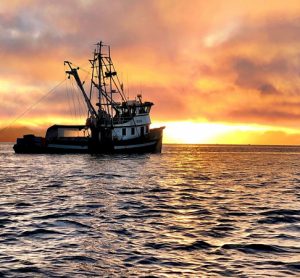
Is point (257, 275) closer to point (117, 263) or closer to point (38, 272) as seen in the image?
point (117, 263)

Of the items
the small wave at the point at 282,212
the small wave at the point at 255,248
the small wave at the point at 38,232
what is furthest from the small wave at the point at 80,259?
the small wave at the point at 282,212

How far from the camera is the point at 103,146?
75.2 m

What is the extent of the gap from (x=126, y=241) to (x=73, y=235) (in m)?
1.88

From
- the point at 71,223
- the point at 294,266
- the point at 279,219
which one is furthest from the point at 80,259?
the point at 279,219

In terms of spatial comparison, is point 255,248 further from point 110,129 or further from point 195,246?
point 110,129

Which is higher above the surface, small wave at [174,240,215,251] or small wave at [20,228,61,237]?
small wave at [20,228,61,237]

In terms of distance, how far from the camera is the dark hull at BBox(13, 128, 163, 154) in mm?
75562

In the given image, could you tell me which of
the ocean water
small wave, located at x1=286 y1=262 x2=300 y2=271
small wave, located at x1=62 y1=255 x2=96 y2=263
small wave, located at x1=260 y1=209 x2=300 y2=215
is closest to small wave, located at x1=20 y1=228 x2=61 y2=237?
the ocean water

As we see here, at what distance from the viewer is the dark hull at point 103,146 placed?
2975 inches

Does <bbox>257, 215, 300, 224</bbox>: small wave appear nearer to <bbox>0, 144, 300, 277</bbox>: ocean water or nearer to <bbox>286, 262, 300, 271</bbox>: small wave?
<bbox>0, 144, 300, 277</bbox>: ocean water

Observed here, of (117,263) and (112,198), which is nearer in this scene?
(117,263)

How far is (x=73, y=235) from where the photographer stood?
13.2 metres

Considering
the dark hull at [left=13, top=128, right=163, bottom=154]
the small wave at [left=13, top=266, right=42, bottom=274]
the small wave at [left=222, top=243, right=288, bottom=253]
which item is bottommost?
the small wave at [left=222, top=243, right=288, bottom=253]

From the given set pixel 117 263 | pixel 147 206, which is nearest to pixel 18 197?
pixel 147 206
